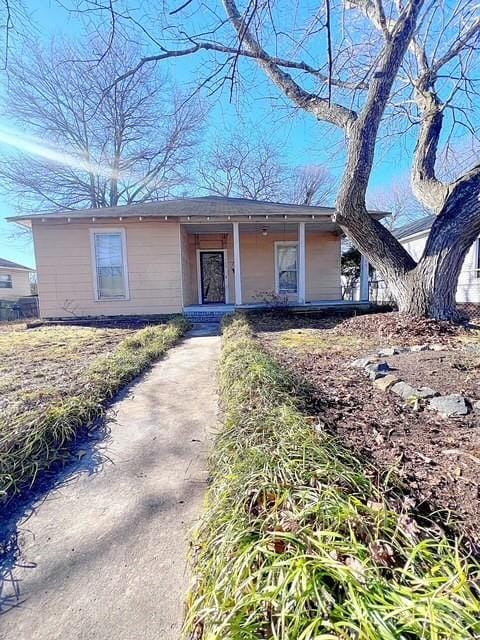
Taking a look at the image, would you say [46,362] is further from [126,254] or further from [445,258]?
[445,258]

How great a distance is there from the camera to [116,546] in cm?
134

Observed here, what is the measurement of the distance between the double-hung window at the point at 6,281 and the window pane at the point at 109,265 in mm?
15442

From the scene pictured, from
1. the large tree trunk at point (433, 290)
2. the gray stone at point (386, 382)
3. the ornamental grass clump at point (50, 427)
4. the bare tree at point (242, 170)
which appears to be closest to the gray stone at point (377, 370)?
the gray stone at point (386, 382)

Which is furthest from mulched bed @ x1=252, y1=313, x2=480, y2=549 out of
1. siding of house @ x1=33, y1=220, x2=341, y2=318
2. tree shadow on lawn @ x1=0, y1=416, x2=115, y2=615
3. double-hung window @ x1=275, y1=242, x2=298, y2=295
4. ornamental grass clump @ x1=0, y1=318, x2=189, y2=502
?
double-hung window @ x1=275, y1=242, x2=298, y2=295

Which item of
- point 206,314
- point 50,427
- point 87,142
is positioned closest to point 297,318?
point 206,314

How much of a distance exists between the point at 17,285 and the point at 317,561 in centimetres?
2618

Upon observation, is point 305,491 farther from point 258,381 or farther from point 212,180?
point 212,180

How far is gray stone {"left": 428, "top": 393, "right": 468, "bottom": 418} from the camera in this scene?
2.18 meters

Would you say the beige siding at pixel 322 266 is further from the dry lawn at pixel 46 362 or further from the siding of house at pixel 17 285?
the siding of house at pixel 17 285

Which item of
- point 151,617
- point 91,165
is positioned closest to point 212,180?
point 91,165

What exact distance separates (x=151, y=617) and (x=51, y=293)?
9.58 meters

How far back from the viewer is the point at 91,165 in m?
18.4

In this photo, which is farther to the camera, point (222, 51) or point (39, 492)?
point (222, 51)

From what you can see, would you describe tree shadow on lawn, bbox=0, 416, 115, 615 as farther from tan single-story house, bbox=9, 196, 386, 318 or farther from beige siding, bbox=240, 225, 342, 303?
beige siding, bbox=240, 225, 342, 303
